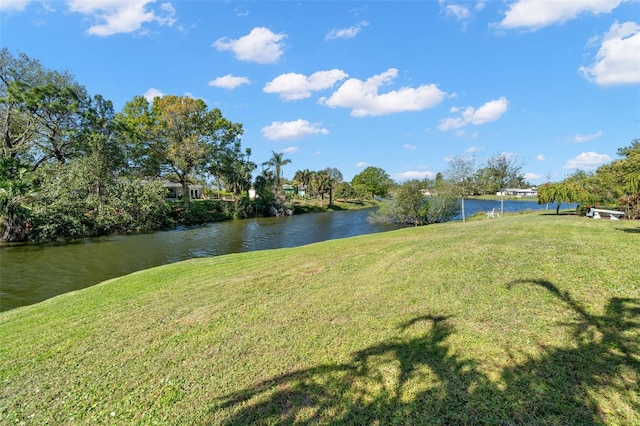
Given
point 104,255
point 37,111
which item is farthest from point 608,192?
point 37,111

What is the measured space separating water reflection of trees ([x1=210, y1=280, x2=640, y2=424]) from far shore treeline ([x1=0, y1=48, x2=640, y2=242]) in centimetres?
1158

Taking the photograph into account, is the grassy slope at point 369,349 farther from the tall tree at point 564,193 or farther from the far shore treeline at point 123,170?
the tall tree at point 564,193

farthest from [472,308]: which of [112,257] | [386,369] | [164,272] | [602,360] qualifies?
[112,257]

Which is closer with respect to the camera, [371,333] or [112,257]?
[371,333]

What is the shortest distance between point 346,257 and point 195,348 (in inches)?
223

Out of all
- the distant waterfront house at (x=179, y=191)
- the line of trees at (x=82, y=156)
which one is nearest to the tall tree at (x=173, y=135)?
the line of trees at (x=82, y=156)

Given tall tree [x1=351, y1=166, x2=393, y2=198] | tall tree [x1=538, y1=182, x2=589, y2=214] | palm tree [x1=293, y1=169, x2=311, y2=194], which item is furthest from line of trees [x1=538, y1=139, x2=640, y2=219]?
tall tree [x1=351, y1=166, x2=393, y2=198]

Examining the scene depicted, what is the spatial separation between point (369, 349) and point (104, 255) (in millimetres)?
20281

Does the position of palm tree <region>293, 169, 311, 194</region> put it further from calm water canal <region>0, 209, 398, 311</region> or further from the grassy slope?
the grassy slope

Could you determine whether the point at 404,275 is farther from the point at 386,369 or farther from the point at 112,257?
the point at 112,257

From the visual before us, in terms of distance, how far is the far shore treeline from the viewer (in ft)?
75.6

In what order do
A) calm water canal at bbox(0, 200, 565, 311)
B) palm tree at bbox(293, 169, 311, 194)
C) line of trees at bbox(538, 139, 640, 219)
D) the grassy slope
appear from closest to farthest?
the grassy slope, calm water canal at bbox(0, 200, 565, 311), line of trees at bbox(538, 139, 640, 219), palm tree at bbox(293, 169, 311, 194)

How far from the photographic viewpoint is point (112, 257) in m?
18.4

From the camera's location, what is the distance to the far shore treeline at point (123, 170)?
23031 mm
